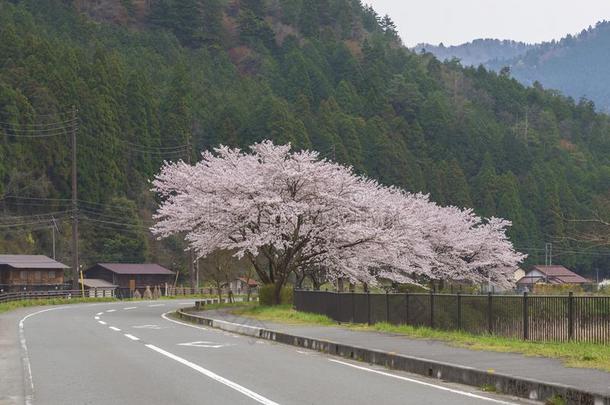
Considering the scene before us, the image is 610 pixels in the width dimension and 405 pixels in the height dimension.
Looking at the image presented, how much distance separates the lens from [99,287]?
7506cm

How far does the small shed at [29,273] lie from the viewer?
66.1 metres

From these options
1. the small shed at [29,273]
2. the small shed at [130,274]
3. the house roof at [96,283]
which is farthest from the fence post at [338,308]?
the small shed at [130,274]

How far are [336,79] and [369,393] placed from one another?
149 m

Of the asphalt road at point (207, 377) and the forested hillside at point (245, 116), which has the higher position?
the forested hillside at point (245, 116)

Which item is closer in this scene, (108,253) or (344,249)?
(344,249)

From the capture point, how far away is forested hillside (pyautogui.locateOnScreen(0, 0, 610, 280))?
82.6m

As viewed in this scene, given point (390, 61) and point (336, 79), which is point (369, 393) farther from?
point (390, 61)

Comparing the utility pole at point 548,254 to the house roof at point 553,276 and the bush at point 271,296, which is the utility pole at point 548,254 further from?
the bush at point 271,296

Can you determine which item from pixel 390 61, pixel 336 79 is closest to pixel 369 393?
pixel 336 79

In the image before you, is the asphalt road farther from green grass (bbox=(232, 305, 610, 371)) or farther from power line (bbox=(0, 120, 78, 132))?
power line (bbox=(0, 120, 78, 132))

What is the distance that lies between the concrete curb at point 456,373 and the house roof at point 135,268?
61.1m

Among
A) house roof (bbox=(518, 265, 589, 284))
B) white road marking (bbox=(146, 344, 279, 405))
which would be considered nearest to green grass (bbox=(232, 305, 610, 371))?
white road marking (bbox=(146, 344, 279, 405))

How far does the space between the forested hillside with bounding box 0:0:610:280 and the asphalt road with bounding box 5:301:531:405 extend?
48.9 m

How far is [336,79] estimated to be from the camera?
6216 inches
